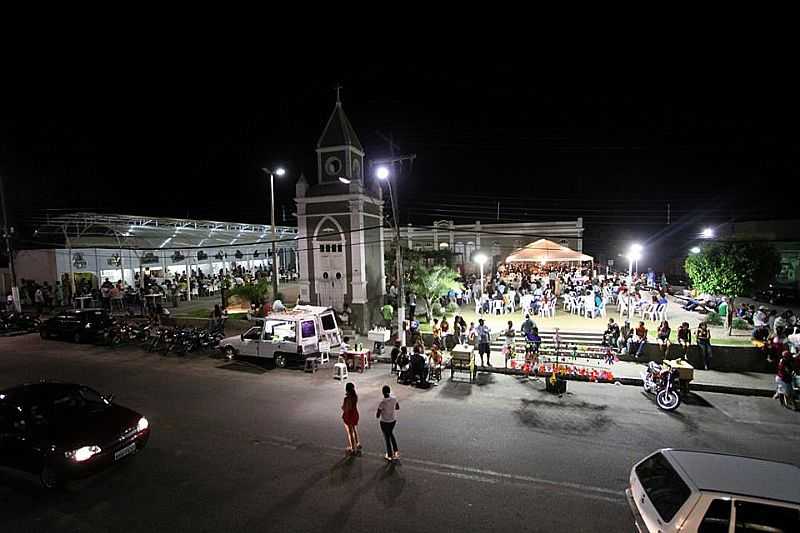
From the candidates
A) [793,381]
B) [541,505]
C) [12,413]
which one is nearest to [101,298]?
[12,413]

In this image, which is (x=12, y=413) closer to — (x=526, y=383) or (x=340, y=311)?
(x=526, y=383)

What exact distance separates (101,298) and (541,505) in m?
27.0

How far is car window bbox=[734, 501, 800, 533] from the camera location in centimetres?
430

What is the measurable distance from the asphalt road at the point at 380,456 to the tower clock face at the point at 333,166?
12.3 meters

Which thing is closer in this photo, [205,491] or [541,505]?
[541,505]

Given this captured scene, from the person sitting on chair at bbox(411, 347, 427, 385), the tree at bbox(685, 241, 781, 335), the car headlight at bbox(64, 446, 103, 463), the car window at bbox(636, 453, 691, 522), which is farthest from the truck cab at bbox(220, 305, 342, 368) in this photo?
the tree at bbox(685, 241, 781, 335)

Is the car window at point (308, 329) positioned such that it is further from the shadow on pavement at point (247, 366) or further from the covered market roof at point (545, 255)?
the covered market roof at point (545, 255)

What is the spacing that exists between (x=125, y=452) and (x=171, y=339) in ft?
34.7

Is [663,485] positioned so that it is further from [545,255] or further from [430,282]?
[545,255]

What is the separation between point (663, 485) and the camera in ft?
16.4

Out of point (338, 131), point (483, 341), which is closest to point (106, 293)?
point (338, 131)

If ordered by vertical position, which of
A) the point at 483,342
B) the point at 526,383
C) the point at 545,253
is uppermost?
the point at 545,253

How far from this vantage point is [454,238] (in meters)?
39.9

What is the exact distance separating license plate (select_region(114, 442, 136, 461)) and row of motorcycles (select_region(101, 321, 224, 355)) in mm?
9647
